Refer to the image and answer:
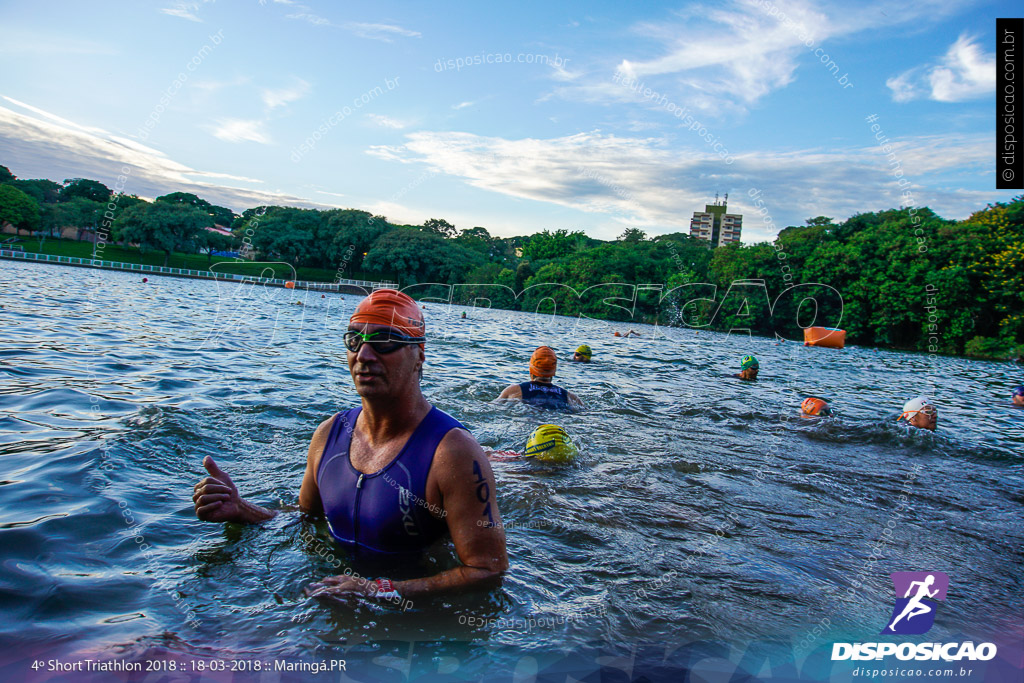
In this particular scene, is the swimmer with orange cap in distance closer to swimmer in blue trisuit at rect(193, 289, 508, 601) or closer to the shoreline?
swimmer in blue trisuit at rect(193, 289, 508, 601)

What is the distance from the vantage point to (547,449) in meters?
5.95

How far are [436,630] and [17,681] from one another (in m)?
1.69

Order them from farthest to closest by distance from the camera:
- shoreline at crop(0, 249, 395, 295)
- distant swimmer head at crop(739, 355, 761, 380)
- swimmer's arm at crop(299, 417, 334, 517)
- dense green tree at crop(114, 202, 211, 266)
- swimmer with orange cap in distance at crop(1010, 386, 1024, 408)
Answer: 1. shoreline at crop(0, 249, 395, 295)
2. dense green tree at crop(114, 202, 211, 266)
3. distant swimmer head at crop(739, 355, 761, 380)
4. swimmer with orange cap in distance at crop(1010, 386, 1024, 408)
5. swimmer's arm at crop(299, 417, 334, 517)

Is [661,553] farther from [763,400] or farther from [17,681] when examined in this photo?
[763,400]

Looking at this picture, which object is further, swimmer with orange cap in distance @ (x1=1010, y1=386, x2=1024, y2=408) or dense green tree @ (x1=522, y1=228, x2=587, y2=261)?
dense green tree @ (x1=522, y1=228, x2=587, y2=261)

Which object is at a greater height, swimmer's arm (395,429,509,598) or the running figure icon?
swimmer's arm (395,429,509,598)

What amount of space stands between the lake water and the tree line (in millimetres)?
39512

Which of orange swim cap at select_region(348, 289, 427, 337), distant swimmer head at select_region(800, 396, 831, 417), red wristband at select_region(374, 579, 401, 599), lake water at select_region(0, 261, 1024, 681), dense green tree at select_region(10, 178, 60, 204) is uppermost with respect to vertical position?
dense green tree at select_region(10, 178, 60, 204)

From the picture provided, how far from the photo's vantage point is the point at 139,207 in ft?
172

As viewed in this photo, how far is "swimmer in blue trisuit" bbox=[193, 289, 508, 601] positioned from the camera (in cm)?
274

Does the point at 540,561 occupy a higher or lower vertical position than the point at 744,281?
lower

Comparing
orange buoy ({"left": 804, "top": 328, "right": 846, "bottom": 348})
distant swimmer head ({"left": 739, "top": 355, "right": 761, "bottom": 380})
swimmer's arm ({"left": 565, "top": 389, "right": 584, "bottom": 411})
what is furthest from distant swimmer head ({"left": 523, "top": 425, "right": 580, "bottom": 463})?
orange buoy ({"left": 804, "top": 328, "right": 846, "bottom": 348})

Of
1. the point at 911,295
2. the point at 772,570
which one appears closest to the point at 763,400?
the point at 772,570

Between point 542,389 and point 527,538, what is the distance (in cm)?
436
